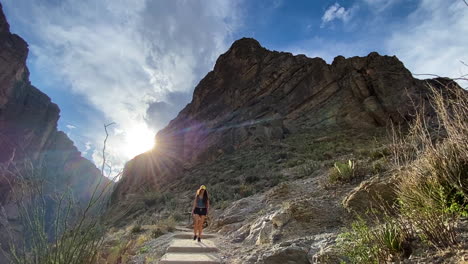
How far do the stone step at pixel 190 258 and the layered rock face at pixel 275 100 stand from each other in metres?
17.1

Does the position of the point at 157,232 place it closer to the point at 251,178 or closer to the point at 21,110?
the point at 251,178

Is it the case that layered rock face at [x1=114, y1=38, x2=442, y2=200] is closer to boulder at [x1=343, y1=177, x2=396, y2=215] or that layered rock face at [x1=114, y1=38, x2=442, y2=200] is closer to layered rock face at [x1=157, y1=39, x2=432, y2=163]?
layered rock face at [x1=157, y1=39, x2=432, y2=163]

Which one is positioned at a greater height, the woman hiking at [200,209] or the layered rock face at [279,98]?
the layered rock face at [279,98]

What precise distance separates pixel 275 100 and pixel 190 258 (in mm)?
25139

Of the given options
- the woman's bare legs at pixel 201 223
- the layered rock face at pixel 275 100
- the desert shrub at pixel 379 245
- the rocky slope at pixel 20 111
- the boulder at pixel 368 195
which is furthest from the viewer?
the rocky slope at pixel 20 111

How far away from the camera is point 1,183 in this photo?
1843 inches

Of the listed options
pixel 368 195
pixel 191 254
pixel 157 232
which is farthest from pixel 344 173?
pixel 157 232

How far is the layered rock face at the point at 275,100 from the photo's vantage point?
23141 mm

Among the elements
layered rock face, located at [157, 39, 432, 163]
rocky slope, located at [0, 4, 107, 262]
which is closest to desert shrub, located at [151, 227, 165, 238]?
layered rock face, located at [157, 39, 432, 163]

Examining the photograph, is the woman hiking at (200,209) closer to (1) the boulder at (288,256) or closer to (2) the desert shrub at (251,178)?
(1) the boulder at (288,256)

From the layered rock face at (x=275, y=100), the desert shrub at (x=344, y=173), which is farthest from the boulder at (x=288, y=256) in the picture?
the layered rock face at (x=275, y=100)

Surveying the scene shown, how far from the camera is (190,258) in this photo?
5535mm

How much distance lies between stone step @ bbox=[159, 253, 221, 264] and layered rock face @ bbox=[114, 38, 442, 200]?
1707cm

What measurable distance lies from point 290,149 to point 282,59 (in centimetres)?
1470
